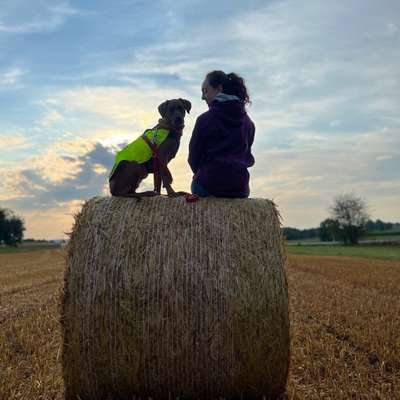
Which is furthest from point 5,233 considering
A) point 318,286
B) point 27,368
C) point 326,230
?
point 27,368

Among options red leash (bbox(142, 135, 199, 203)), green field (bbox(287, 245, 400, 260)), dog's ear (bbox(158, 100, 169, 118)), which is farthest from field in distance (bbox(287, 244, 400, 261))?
red leash (bbox(142, 135, 199, 203))

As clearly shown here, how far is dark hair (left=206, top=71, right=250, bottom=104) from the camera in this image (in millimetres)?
5316

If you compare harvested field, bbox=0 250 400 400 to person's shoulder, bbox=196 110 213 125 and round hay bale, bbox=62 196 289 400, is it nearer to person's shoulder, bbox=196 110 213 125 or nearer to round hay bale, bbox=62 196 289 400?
round hay bale, bbox=62 196 289 400

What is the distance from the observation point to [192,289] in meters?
4.37

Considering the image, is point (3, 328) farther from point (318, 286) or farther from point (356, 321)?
point (318, 286)

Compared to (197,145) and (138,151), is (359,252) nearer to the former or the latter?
(138,151)

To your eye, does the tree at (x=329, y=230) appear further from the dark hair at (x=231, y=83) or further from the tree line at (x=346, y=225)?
the dark hair at (x=231, y=83)

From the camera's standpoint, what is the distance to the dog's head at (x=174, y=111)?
592cm

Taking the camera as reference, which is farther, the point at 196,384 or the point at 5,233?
the point at 5,233

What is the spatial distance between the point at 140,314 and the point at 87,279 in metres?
0.55

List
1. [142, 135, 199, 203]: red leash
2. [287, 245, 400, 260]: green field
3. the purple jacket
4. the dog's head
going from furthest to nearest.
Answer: [287, 245, 400, 260]: green field, the dog's head, [142, 135, 199, 203]: red leash, the purple jacket

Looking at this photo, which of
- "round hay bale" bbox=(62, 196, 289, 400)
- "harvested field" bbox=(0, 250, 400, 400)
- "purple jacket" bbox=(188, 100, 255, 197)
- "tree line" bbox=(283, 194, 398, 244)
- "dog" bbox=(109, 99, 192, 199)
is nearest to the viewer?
"round hay bale" bbox=(62, 196, 289, 400)

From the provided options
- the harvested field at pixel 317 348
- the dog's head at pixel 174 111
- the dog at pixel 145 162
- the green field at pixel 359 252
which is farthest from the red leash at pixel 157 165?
the green field at pixel 359 252

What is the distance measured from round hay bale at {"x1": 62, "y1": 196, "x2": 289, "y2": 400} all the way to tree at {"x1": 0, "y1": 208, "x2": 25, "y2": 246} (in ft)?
281
